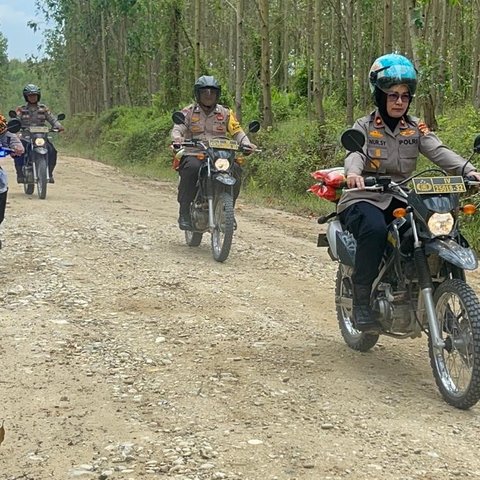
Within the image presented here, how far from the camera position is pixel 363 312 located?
195 inches

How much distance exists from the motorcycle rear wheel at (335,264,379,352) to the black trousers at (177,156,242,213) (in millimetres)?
3291

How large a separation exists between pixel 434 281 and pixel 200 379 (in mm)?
1451

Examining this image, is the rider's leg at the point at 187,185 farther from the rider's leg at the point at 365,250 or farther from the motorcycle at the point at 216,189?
the rider's leg at the point at 365,250

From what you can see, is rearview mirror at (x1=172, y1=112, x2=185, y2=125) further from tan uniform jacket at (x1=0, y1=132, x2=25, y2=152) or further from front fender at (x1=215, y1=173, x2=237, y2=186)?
tan uniform jacket at (x1=0, y1=132, x2=25, y2=152)

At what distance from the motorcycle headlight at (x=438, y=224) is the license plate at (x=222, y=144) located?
14.1 ft

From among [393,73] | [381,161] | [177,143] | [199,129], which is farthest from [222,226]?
[393,73]

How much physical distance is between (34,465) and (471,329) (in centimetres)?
221

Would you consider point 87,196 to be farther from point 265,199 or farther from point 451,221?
point 451,221

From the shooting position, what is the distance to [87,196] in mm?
14312

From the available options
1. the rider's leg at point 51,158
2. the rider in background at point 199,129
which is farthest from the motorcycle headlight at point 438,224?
the rider's leg at point 51,158

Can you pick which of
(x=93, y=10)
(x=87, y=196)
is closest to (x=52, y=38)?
(x=93, y=10)

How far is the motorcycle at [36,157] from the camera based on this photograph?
43.1ft

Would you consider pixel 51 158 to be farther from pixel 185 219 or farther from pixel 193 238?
pixel 185 219

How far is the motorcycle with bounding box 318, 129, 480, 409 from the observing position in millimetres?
4301
